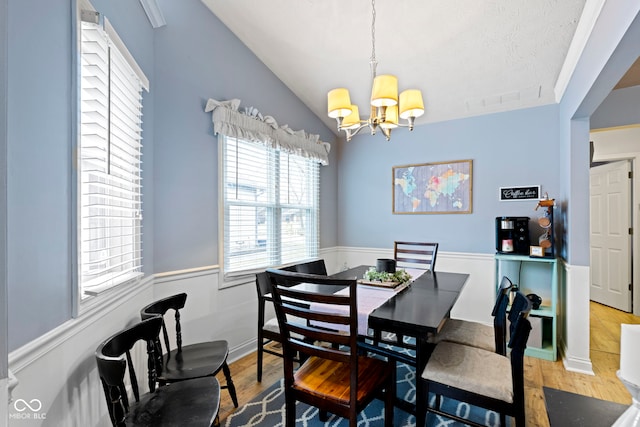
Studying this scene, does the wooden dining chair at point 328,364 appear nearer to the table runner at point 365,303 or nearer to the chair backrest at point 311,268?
the table runner at point 365,303

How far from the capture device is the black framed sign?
10.2 ft

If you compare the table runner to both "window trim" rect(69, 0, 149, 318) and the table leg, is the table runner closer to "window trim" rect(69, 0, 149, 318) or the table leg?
the table leg

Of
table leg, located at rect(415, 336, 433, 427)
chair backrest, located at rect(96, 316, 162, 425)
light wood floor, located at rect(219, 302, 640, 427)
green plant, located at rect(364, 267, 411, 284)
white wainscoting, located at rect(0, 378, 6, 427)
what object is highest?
white wainscoting, located at rect(0, 378, 6, 427)

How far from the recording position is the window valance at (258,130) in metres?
2.57

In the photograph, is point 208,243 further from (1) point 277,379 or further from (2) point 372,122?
(2) point 372,122

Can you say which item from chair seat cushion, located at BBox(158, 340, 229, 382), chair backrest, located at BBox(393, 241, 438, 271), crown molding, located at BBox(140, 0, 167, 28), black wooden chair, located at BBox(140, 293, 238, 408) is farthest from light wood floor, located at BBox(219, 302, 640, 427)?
crown molding, located at BBox(140, 0, 167, 28)

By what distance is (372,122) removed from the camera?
2045mm

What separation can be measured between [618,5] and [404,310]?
6.33 feet

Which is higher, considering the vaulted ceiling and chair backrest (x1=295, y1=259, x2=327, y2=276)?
the vaulted ceiling

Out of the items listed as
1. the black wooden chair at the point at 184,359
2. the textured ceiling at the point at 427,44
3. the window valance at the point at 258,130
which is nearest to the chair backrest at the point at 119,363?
the black wooden chair at the point at 184,359

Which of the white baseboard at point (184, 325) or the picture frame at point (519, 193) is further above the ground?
the picture frame at point (519, 193)

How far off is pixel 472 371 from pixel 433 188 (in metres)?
2.46

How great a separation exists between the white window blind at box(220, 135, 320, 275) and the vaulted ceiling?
3.26 feet

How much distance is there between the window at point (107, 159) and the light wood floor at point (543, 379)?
1.22 m
